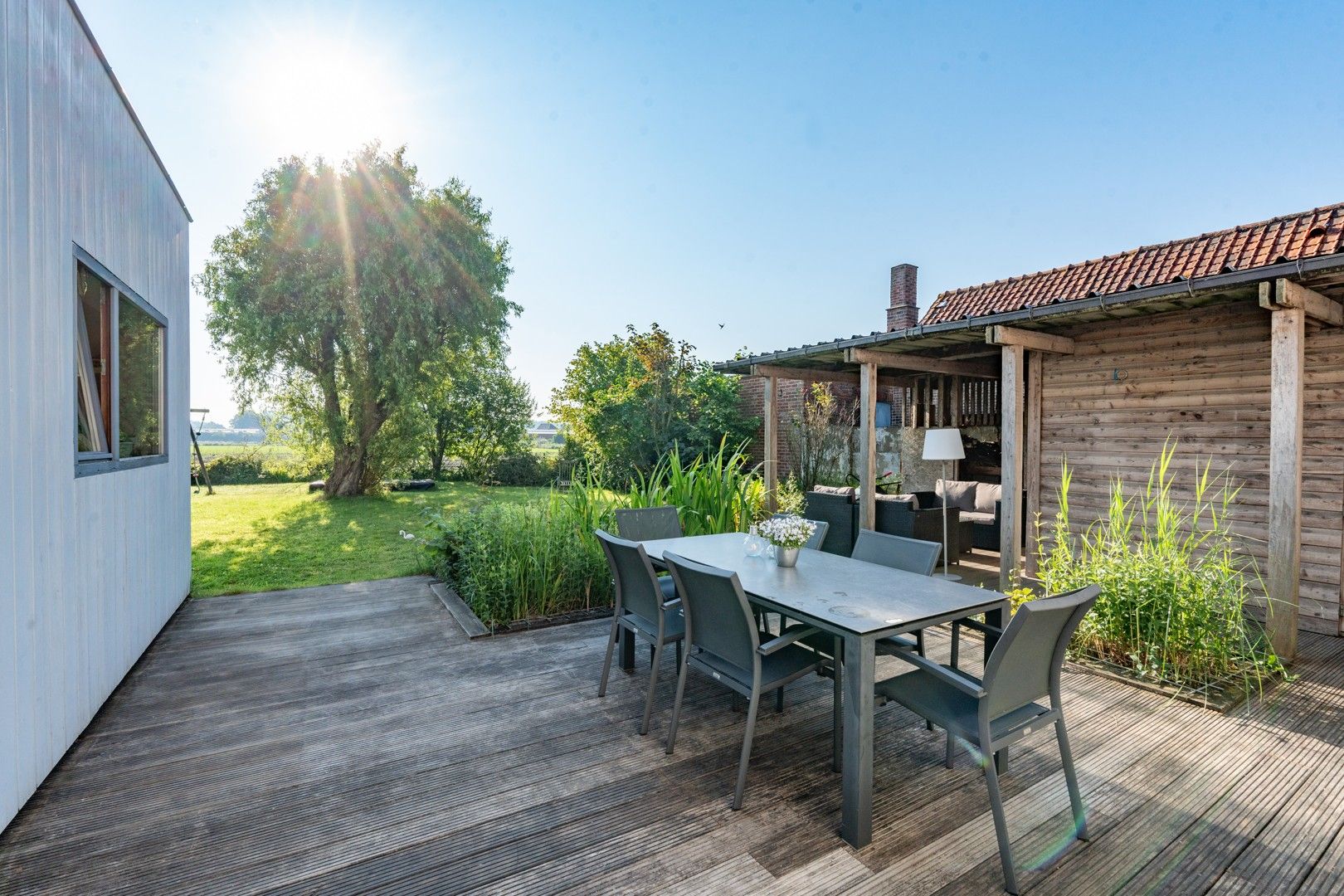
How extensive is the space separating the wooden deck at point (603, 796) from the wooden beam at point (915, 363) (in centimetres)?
363

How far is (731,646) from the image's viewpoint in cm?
239

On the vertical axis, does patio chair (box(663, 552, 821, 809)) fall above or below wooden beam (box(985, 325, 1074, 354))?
below

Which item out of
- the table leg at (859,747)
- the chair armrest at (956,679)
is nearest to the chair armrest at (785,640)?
the table leg at (859,747)

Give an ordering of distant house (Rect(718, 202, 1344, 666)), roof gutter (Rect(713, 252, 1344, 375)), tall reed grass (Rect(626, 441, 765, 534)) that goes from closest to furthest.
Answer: roof gutter (Rect(713, 252, 1344, 375)) < distant house (Rect(718, 202, 1344, 666)) < tall reed grass (Rect(626, 441, 765, 534))

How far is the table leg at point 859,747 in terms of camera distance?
6.64 ft

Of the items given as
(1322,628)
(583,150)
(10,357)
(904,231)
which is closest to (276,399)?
(583,150)

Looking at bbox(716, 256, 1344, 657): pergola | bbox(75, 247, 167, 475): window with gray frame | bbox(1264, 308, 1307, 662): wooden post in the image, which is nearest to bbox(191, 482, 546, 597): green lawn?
bbox(75, 247, 167, 475): window with gray frame

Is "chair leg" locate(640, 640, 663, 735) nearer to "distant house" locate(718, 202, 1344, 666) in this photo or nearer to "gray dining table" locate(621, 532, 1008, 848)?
"gray dining table" locate(621, 532, 1008, 848)

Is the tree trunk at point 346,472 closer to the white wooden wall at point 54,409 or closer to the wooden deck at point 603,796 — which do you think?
the white wooden wall at point 54,409

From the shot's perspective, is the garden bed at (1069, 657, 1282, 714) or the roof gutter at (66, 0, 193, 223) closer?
the roof gutter at (66, 0, 193, 223)

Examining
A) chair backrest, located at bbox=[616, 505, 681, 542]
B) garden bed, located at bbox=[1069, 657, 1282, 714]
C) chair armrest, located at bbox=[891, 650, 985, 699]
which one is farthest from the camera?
chair backrest, located at bbox=[616, 505, 681, 542]

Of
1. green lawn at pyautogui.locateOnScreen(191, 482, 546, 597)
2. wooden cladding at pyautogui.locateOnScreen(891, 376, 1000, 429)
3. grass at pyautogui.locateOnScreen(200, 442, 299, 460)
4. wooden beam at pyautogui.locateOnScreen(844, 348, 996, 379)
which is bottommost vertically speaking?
green lawn at pyautogui.locateOnScreen(191, 482, 546, 597)

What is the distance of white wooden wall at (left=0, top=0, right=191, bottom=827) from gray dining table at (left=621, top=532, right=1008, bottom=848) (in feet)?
8.17

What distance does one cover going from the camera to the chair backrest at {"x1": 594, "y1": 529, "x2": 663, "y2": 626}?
2.81 metres
